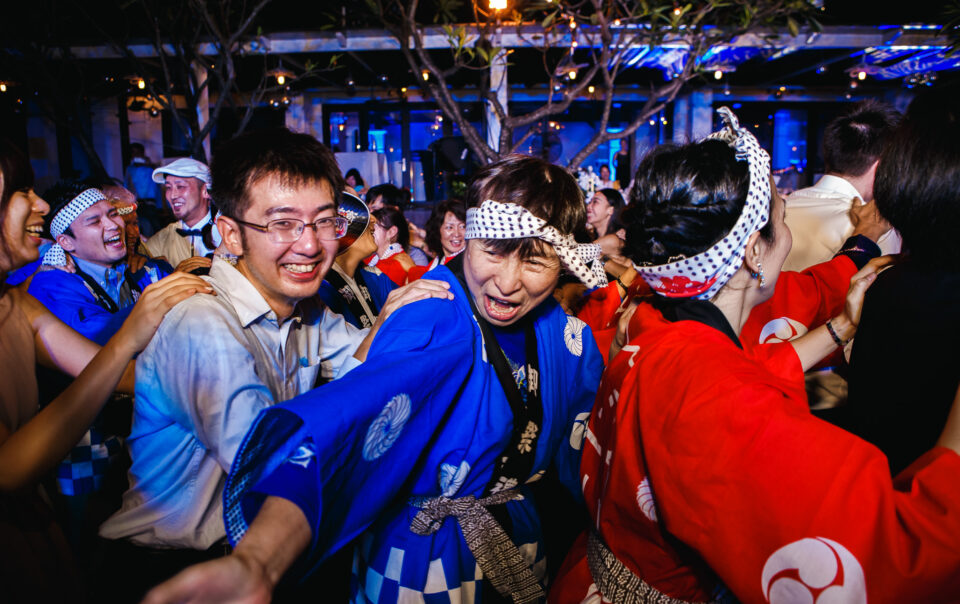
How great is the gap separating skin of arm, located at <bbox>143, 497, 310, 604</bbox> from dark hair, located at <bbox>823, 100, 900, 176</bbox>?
11.3ft

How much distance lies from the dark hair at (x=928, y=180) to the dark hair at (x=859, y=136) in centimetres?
207

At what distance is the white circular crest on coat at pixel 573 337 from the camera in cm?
198

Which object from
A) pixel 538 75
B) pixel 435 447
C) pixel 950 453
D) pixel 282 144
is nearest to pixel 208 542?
pixel 435 447

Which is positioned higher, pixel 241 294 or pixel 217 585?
pixel 241 294

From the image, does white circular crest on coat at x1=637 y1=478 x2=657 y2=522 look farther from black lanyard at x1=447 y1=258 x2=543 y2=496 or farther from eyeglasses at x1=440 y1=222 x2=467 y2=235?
eyeglasses at x1=440 y1=222 x2=467 y2=235

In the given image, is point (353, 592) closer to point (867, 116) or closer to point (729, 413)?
point (729, 413)

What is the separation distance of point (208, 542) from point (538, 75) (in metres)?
14.4

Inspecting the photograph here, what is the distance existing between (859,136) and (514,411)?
8.99ft

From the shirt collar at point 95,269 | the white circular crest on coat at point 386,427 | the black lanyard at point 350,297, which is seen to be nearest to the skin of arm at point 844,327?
the white circular crest on coat at point 386,427

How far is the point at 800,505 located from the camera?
1.04 metres

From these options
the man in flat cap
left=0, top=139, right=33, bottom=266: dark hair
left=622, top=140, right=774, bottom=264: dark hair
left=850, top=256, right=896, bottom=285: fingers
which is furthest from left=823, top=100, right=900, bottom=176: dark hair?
the man in flat cap

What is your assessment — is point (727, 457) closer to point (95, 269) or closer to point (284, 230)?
point (284, 230)

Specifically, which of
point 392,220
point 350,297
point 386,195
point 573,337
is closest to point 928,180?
point 573,337

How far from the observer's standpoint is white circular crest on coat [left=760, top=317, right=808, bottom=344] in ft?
7.64
